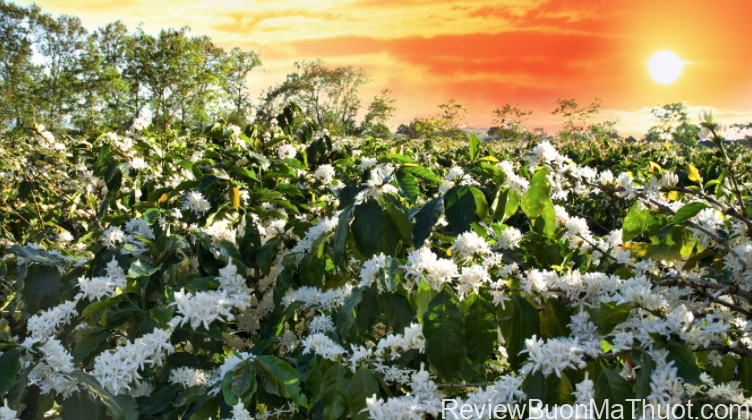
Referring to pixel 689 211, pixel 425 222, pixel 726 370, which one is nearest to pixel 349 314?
pixel 425 222

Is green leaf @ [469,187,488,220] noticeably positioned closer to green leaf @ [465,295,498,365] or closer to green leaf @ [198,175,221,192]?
green leaf @ [465,295,498,365]

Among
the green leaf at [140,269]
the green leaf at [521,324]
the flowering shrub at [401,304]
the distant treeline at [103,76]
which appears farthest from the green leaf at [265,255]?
the distant treeline at [103,76]

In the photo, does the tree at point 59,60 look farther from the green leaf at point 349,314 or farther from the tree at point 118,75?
the green leaf at point 349,314

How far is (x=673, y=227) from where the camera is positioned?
1.35 m

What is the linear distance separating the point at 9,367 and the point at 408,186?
1.25 metres

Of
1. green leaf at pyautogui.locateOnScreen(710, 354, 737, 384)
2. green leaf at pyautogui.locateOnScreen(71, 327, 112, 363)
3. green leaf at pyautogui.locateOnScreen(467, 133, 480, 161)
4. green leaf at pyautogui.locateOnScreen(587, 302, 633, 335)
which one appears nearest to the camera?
green leaf at pyautogui.locateOnScreen(587, 302, 633, 335)

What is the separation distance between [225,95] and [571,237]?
3421cm

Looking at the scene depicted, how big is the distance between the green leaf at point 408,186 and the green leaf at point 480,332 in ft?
1.87

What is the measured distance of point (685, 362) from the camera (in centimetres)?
86

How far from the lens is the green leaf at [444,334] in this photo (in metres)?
1.05

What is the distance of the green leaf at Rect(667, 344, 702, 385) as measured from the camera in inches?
32.7

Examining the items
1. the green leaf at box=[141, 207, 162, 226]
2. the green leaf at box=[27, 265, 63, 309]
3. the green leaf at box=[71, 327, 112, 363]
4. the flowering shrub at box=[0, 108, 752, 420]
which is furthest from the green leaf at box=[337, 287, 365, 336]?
the green leaf at box=[27, 265, 63, 309]

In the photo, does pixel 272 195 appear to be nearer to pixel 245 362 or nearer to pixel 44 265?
pixel 44 265

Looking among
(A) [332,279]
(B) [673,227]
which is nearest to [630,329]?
(B) [673,227]
